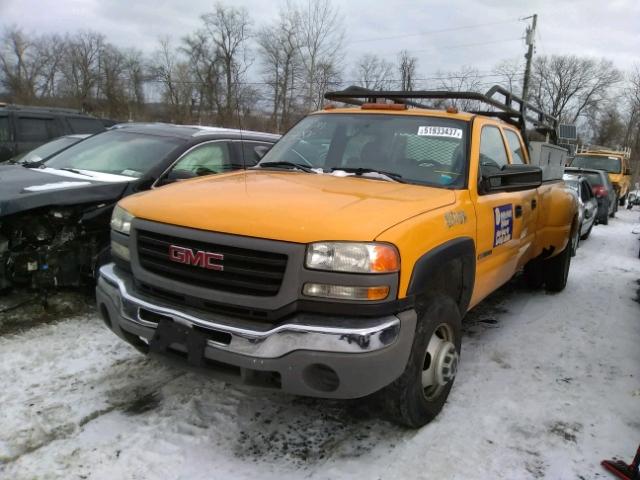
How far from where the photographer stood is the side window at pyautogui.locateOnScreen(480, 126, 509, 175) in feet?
13.0

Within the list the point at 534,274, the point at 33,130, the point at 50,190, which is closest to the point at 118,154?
the point at 50,190

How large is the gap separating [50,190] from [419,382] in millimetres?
3411

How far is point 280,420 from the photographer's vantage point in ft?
10.8

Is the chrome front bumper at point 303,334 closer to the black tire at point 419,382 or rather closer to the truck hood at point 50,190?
the black tire at point 419,382

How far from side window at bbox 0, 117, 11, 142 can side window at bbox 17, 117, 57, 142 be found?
20cm

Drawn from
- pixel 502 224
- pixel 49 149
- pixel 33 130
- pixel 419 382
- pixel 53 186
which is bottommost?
pixel 419 382

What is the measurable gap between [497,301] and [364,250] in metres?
4.03

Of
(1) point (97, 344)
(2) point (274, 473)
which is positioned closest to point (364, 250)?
(2) point (274, 473)

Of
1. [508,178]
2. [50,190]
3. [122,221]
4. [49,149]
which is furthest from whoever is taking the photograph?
[49,149]

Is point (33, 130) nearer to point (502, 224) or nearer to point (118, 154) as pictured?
point (118, 154)

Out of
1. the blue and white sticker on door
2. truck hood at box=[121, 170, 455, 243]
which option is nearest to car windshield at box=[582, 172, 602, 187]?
the blue and white sticker on door

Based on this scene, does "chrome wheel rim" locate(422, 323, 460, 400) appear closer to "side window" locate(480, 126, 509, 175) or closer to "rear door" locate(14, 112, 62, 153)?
"side window" locate(480, 126, 509, 175)

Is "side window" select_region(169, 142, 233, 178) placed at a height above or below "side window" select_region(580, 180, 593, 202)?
above

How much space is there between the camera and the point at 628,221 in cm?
1823
